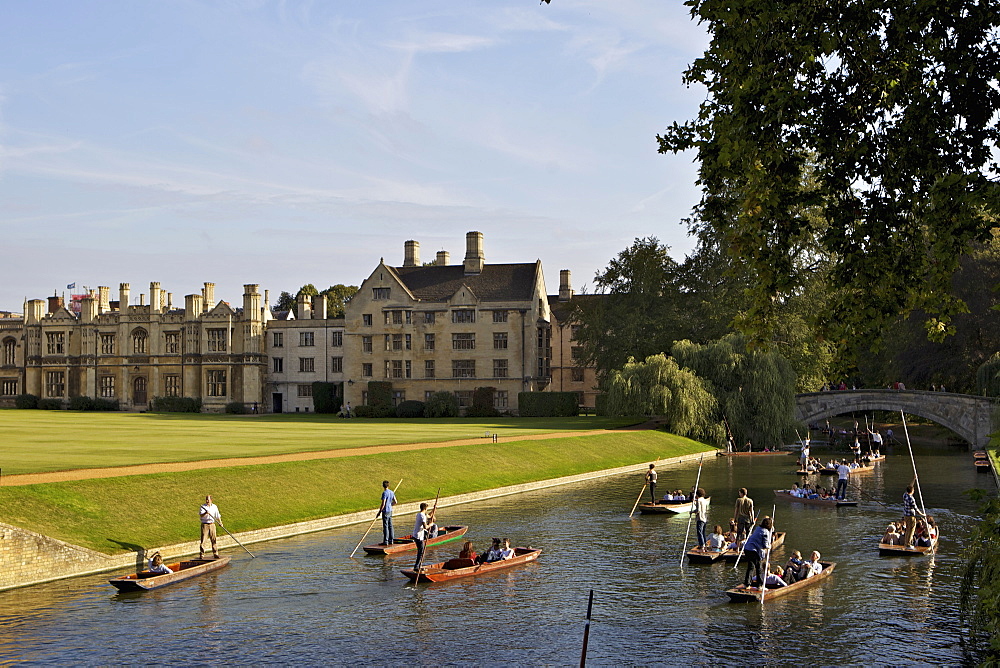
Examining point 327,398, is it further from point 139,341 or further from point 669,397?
point 669,397

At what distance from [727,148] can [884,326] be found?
12.6ft

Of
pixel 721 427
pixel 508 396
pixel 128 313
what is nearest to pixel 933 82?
pixel 721 427

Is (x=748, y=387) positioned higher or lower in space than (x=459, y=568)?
higher

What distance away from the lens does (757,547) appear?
24.4 metres

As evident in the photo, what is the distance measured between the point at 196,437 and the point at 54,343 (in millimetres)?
60343

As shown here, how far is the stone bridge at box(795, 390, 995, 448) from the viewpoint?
60.0 meters

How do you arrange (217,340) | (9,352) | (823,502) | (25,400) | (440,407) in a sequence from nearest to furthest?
(823,502) < (440,407) < (217,340) < (25,400) < (9,352)

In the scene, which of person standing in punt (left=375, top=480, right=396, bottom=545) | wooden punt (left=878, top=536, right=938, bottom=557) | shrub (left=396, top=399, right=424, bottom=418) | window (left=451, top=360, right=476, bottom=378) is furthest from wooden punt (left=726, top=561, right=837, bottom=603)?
window (left=451, top=360, right=476, bottom=378)

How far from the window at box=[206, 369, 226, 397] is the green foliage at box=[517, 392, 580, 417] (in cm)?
3227

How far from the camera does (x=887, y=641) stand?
773 inches

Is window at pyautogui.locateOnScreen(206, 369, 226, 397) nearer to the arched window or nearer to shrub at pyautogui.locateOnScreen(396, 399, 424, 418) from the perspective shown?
the arched window

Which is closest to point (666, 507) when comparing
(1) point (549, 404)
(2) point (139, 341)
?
(1) point (549, 404)

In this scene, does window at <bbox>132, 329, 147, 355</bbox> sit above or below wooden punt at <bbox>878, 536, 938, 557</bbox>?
above

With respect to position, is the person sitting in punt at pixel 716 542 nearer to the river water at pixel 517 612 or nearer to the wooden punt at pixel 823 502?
the river water at pixel 517 612
